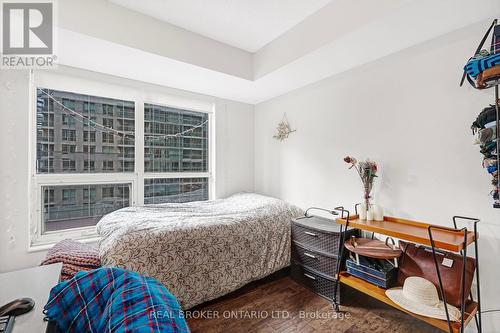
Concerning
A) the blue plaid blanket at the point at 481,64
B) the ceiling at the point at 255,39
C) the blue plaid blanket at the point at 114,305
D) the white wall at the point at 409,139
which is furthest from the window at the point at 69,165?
the blue plaid blanket at the point at 481,64

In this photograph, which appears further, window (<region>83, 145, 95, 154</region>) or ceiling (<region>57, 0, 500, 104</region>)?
window (<region>83, 145, 95, 154</region>)

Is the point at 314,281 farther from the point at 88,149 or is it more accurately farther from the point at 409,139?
the point at 88,149

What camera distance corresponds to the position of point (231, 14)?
6.66ft

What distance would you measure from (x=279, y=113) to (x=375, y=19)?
170cm

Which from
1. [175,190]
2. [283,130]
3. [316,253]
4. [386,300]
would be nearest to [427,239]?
[386,300]

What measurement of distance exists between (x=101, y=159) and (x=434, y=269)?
10.6ft

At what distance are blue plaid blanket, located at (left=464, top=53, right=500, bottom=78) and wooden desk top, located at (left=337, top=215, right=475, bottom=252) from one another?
38.0 inches

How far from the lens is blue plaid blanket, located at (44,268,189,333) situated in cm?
58

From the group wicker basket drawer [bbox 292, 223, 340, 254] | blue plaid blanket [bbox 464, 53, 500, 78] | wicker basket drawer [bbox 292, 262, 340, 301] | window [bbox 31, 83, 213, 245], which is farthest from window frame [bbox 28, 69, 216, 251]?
blue plaid blanket [bbox 464, 53, 500, 78]

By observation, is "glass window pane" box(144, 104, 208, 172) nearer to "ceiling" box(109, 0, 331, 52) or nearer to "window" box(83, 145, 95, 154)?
"window" box(83, 145, 95, 154)

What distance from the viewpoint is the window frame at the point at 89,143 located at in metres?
2.21

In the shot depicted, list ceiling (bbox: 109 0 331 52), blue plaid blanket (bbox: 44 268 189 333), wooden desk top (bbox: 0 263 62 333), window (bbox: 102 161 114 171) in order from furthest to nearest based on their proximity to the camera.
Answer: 1. window (bbox: 102 161 114 171)
2. ceiling (bbox: 109 0 331 52)
3. wooden desk top (bbox: 0 263 62 333)
4. blue plaid blanket (bbox: 44 268 189 333)

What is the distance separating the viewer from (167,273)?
1724 mm

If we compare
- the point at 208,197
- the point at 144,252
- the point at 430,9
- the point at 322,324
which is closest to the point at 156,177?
the point at 208,197
